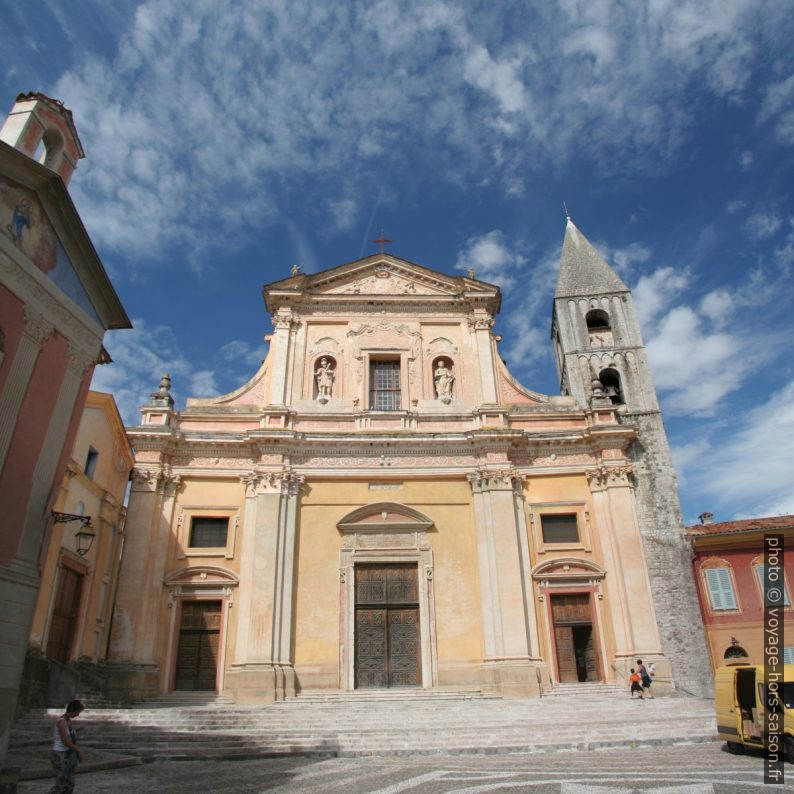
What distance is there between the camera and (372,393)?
66.9 feet

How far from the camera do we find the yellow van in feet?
30.3

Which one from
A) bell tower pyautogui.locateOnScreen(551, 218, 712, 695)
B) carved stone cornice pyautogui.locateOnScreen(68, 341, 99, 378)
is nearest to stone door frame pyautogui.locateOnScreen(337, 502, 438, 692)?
bell tower pyautogui.locateOnScreen(551, 218, 712, 695)

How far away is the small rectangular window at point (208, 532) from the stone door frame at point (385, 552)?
127 inches

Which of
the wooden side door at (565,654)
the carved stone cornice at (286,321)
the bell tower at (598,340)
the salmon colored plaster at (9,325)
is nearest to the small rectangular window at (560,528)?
the wooden side door at (565,654)

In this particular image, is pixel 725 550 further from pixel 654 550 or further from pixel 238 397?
pixel 238 397

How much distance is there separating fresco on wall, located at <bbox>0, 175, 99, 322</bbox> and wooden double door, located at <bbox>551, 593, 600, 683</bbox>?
1391 centimetres

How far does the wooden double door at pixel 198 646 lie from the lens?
54.3 ft

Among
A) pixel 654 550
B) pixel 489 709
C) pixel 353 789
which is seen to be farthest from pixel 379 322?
pixel 353 789

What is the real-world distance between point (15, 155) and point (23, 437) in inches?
142

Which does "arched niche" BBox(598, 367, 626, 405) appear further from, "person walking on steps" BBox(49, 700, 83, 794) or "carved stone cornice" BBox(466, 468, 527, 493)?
"person walking on steps" BBox(49, 700, 83, 794)

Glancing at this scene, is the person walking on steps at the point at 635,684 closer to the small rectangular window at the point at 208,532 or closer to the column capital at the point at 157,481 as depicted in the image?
the small rectangular window at the point at 208,532

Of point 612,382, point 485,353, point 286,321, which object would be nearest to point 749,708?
point 485,353

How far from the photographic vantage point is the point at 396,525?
1811cm

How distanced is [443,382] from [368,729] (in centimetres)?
1078
